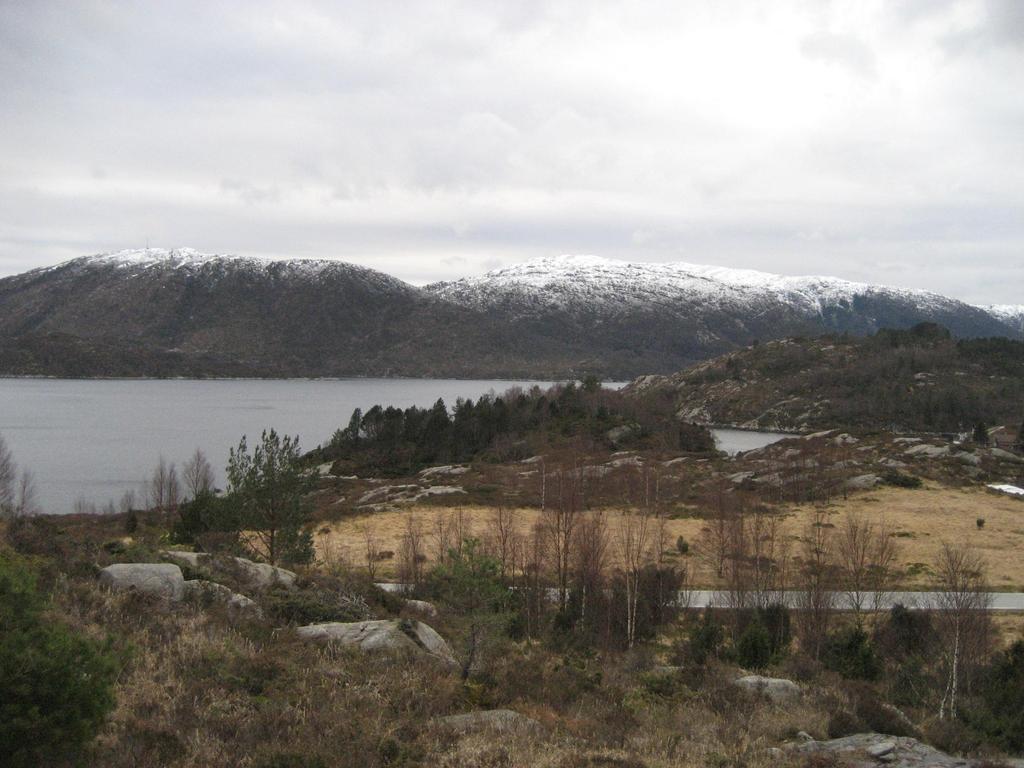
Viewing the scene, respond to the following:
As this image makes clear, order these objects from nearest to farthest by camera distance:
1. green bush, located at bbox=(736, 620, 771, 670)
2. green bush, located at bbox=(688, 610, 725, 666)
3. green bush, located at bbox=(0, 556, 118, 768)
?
green bush, located at bbox=(0, 556, 118, 768) → green bush, located at bbox=(736, 620, 771, 670) → green bush, located at bbox=(688, 610, 725, 666)

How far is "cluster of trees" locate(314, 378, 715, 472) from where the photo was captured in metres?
88.4

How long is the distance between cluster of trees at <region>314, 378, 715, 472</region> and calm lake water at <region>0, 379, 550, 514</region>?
15.6 metres

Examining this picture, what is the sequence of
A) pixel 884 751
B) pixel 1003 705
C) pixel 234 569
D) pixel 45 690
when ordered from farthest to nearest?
1. pixel 234 569
2. pixel 1003 705
3. pixel 884 751
4. pixel 45 690

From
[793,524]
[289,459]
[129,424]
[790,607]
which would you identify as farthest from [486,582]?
[129,424]

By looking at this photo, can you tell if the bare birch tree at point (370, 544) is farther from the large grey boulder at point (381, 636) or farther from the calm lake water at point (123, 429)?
the calm lake water at point (123, 429)

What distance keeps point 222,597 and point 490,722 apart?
6803mm

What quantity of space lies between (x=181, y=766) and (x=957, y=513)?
1998 inches

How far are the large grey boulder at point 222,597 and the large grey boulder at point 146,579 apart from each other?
7.8 inches

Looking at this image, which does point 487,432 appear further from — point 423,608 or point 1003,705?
point 1003,705

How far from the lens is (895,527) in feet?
141

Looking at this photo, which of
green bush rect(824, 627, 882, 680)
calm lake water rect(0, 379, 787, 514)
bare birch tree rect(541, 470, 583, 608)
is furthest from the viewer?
calm lake water rect(0, 379, 787, 514)

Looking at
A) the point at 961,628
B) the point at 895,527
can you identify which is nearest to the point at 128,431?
the point at 895,527

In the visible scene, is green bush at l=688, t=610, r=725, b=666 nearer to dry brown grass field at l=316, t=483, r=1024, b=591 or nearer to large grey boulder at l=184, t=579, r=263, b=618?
large grey boulder at l=184, t=579, r=263, b=618

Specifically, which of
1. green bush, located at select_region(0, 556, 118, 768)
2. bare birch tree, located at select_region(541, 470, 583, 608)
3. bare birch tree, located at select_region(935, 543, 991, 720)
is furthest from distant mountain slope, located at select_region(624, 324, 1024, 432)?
green bush, located at select_region(0, 556, 118, 768)
